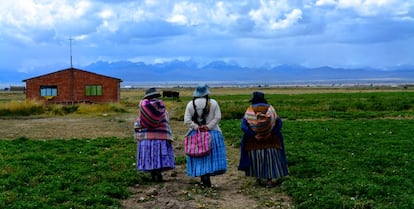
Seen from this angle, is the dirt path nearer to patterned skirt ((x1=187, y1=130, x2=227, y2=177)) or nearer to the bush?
patterned skirt ((x1=187, y1=130, x2=227, y2=177))

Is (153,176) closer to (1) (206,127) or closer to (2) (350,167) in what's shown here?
(1) (206,127)

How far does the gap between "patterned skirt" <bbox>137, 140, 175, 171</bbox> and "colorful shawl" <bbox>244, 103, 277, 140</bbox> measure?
6.05ft

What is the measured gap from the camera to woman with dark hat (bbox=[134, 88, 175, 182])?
10617 millimetres

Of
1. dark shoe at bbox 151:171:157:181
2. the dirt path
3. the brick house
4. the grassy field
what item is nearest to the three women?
the dirt path

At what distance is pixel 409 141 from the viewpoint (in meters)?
15.1

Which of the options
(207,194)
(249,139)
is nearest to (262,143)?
(249,139)

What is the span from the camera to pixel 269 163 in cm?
1016

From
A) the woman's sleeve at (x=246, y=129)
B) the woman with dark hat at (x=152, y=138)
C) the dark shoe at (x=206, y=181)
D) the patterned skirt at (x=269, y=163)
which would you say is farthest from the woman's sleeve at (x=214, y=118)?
the woman with dark hat at (x=152, y=138)

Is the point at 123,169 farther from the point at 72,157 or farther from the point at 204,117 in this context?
the point at 204,117

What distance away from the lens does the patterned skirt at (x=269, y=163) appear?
1018cm

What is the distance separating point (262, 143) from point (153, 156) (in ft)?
7.25

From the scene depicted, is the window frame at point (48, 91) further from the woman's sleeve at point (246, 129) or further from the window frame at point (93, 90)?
the woman's sleeve at point (246, 129)

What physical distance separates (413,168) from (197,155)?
465 centimetres

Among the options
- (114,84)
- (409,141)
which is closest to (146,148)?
(409,141)
